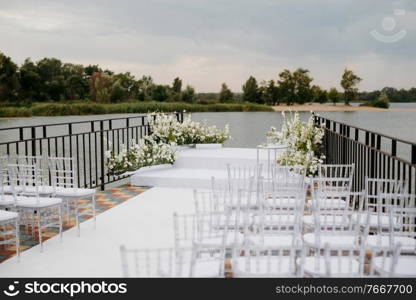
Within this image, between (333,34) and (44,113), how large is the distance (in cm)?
1980

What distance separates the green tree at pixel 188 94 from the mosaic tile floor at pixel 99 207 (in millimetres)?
15100

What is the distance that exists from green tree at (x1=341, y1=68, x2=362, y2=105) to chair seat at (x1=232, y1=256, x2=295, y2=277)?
17677 mm

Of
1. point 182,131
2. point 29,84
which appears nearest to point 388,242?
point 182,131

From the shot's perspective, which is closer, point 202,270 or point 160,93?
point 202,270

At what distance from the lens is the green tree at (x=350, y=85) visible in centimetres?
2014

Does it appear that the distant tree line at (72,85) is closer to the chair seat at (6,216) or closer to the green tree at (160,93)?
the green tree at (160,93)

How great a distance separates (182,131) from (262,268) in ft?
23.1

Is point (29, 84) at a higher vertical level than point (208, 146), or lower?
higher

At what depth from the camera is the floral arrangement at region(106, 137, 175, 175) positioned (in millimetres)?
8422

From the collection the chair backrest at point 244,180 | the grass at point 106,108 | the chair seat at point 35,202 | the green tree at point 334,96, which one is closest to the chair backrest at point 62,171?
the chair seat at point 35,202

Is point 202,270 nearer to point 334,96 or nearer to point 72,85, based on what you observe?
point 334,96

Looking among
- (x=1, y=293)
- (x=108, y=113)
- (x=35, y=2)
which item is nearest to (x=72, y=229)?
(x=1, y=293)

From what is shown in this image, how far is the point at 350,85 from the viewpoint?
850 inches

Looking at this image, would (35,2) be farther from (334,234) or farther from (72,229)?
(334,234)
